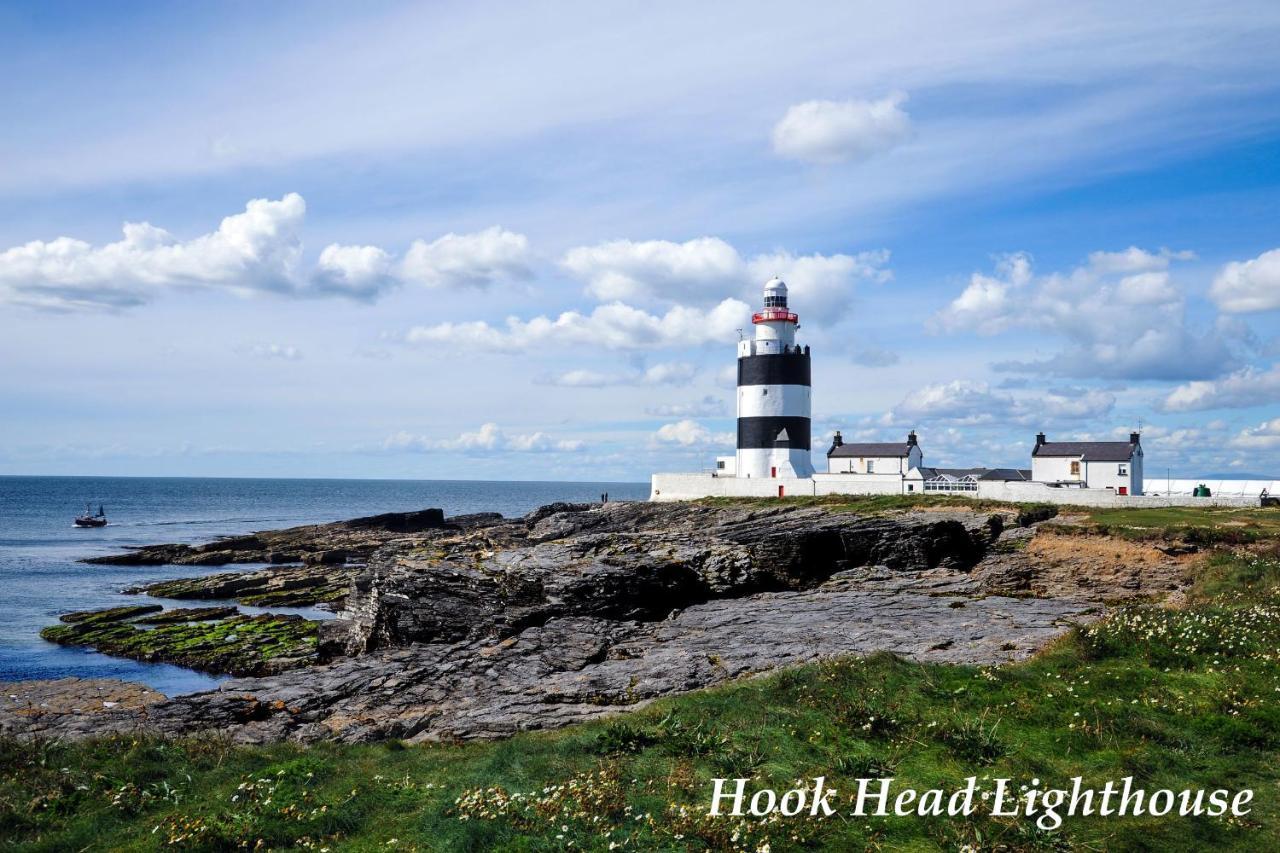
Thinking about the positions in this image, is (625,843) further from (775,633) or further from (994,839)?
(775,633)

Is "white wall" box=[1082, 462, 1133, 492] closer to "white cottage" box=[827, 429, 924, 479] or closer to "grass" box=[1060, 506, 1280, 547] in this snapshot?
"white cottage" box=[827, 429, 924, 479]

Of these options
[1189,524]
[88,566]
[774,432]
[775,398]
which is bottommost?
[88,566]

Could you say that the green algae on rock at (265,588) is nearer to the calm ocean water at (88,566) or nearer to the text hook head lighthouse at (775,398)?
the calm ocean water at (88,566)

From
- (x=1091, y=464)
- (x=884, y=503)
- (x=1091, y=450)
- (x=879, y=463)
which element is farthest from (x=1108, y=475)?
(x=884, y=503)

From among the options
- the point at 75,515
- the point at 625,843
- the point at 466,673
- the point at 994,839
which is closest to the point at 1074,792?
the point at 994,839

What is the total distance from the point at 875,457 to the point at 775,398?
50.6ft

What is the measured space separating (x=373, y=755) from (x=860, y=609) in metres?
15.9

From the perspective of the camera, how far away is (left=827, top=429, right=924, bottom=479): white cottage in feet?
234

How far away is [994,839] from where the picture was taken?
9867 millimetres

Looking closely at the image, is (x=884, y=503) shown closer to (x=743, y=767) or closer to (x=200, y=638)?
A: (x=200, y=638)

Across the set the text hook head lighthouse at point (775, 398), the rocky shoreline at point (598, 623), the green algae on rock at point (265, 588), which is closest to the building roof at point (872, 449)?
the text hook head lighthouse at point (775, 398)

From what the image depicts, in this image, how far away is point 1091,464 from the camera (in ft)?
222

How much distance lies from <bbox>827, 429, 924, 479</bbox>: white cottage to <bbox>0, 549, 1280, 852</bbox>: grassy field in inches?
2176

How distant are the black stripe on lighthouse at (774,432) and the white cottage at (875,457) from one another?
1245cm
